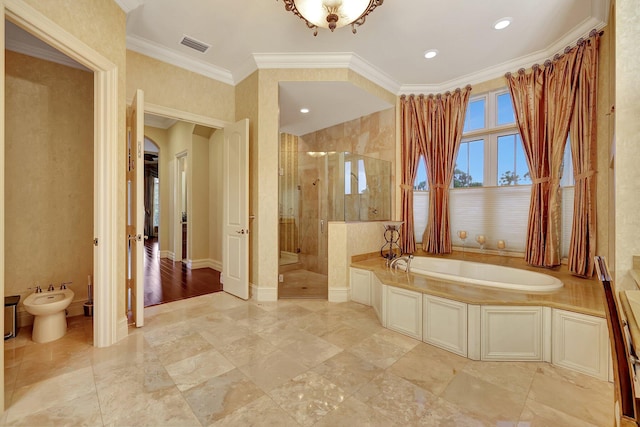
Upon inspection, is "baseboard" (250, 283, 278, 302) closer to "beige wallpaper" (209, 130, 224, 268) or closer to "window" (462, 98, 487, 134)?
"beige wallpaper" (209, 130, 224, 268)

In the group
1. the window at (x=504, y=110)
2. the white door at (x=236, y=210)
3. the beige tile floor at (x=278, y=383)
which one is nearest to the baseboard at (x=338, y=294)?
the beige tile floor at (x=278, y=383)

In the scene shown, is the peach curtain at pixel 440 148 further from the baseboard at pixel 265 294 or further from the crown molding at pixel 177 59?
the crown molding at pixel 177 59

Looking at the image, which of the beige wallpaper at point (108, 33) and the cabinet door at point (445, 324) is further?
the cabinet door at point (445, 324)

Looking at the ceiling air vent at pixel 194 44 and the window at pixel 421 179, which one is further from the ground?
the ceiling air vent at pixel 194 44

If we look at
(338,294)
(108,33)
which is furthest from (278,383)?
(108,33)

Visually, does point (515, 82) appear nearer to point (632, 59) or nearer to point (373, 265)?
point (632, 59)

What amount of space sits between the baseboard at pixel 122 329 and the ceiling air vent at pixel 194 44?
2.85 m

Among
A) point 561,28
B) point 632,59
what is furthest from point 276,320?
point 561,28

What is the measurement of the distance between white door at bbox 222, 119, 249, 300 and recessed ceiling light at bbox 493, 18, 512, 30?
275 centimetres

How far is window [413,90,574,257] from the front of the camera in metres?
3.39

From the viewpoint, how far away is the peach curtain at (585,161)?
2.59m

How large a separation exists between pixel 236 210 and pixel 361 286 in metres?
1.82

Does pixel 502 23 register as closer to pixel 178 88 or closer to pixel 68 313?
pixel 178 88

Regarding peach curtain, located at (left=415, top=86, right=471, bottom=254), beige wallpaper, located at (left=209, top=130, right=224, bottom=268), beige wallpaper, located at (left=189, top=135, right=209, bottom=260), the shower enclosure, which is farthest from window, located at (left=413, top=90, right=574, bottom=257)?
beige wallpaper, located at (left=189, top=135, right=209, bottom=260)
